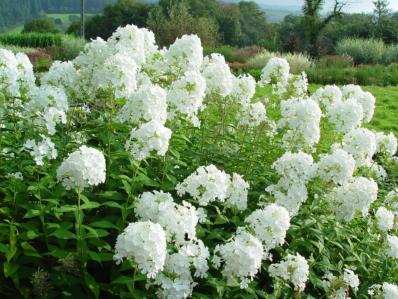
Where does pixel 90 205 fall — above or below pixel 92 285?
above

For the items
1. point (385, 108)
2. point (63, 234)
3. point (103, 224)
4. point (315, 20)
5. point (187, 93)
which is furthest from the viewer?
point (315, 20)

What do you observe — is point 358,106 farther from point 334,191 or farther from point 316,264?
point 316,264

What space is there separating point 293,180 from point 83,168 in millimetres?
1533

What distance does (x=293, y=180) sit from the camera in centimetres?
413

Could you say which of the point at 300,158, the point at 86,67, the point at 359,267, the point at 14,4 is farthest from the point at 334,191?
the point at 14,4

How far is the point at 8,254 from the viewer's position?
3504mm

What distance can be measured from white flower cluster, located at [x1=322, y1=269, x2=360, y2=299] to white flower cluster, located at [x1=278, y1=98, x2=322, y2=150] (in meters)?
1.09

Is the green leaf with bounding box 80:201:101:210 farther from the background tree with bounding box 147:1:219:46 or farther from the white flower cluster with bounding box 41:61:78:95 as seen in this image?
the background tree with bounding box 147:1:219:46

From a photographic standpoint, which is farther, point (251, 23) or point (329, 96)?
point (251, 23)

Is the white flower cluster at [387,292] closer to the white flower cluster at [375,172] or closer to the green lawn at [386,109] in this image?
the white flower cluster at [375,172]

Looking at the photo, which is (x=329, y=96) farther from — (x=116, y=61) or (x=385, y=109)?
(x=385, y=109)

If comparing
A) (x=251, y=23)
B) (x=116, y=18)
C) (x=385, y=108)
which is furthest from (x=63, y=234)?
(x=251, y=23)

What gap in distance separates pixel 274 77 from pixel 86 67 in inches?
78.8

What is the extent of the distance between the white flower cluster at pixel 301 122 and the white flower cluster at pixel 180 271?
5.43 ft
